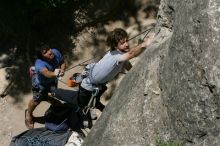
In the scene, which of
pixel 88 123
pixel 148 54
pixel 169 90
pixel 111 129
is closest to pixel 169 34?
pixel 148 54

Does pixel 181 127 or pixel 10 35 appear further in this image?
pixel 10 35

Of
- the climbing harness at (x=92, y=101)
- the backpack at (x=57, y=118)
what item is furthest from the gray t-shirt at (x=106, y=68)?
the backpack at (x=57, y=118)

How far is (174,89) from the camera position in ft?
19.9

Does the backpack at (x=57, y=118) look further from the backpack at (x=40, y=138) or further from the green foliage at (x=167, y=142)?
the green foliage at (x=167, y=142)

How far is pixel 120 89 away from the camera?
23.5 ft

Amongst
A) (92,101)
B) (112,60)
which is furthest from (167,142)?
(92,101)

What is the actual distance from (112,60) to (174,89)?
1.65 m

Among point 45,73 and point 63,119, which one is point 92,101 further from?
point 63,119

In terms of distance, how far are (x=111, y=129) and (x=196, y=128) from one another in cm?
134

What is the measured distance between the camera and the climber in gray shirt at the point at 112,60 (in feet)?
24.1

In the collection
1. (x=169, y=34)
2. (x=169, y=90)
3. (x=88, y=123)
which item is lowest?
(x=88, y=123)

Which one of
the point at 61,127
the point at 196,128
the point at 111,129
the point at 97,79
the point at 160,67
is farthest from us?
the point at 61,127

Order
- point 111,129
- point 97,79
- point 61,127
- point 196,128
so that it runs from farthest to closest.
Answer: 1. point 61,127
2. point 97,79
3. point 111,129
4. point 196,128

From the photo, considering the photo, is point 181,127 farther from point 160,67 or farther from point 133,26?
point 133,26
